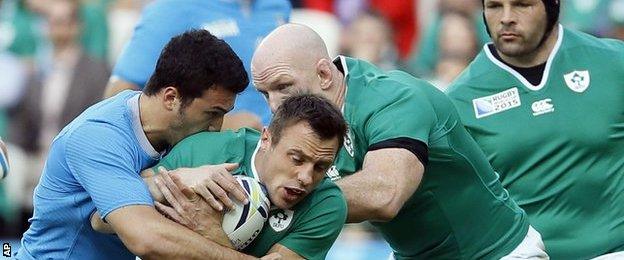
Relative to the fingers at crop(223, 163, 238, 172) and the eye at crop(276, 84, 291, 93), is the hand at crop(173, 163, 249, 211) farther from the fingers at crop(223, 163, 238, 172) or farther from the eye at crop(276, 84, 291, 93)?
the eye at crop(276, 84, 291, 93)

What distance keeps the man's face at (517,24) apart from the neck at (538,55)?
1.7 inches

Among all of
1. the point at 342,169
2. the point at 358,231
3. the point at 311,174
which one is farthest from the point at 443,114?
the point at 358,231

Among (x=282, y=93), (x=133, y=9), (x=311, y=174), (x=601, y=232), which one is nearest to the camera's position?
(x=311, y=174)

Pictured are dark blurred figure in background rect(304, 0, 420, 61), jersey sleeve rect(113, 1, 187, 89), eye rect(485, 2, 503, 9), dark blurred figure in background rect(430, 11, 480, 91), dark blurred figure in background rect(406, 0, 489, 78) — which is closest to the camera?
eye rect(485, 2, 503, 9)

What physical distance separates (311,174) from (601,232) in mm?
2363

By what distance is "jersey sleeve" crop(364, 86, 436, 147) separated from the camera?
6547 mm

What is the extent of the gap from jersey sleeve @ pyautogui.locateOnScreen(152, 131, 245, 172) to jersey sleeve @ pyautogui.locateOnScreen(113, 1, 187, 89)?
2.13 metres

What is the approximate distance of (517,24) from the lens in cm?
795

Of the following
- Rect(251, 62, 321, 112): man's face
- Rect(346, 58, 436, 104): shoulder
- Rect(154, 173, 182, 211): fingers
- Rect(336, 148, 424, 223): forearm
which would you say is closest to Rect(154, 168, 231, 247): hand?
Rect(154, 173, 182, 211): fingers

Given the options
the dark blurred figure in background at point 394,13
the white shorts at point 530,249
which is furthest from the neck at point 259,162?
the dark blurred figure in background at point 394,13

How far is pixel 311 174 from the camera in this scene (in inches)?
236

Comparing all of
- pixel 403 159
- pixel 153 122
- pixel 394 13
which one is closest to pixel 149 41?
pixel 153 122

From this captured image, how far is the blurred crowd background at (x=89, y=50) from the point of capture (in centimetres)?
1239

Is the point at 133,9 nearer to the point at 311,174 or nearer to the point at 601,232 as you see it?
the point at 601,232
